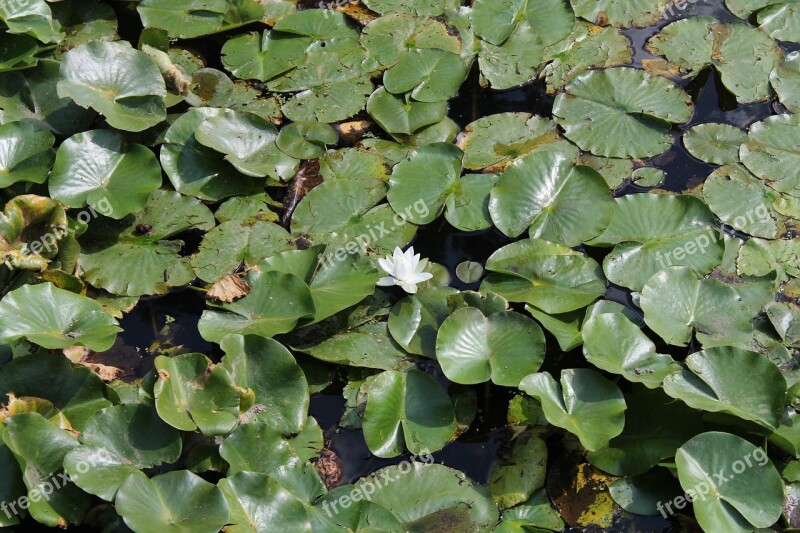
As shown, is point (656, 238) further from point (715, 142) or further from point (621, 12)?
point (621, 12)

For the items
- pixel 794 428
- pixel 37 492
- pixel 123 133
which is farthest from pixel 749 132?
pixel 37 492

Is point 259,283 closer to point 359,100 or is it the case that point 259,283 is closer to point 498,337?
point 498,337

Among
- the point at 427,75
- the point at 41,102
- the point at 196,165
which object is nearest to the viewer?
the point at 196,165

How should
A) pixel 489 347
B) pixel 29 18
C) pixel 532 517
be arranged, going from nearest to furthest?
1. pixel 532 517
2. pixel 489 347
3. pixel 29 18

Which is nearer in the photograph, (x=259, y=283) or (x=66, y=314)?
(x=66, y=314)

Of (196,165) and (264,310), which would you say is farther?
(196,165)

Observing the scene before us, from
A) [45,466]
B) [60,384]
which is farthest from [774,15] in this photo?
[45,466]
